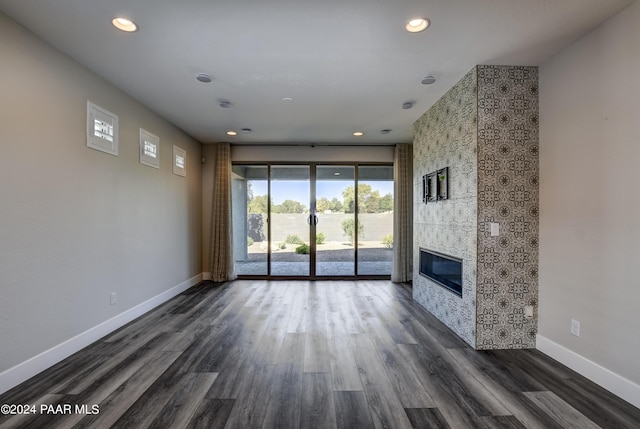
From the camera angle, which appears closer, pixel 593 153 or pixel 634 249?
pixel 634 249

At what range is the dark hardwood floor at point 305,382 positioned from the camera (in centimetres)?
177

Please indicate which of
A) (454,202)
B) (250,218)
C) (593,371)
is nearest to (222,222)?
(250,218)

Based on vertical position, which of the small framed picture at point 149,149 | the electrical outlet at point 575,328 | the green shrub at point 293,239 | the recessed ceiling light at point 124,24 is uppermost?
the recessed ceiling light at point 124,24

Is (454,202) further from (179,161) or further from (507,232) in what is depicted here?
(179,161)

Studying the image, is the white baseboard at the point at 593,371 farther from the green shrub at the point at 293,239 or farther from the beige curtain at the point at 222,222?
the beige curtain at the point at 222,222

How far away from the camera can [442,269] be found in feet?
11.4

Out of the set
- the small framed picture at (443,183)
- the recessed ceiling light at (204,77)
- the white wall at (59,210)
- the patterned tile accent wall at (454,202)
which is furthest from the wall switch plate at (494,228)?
the white wall at (59,210)

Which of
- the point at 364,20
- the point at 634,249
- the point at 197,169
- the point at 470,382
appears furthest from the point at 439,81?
the point at 197,169

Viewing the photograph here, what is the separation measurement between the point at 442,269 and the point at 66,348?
387cm

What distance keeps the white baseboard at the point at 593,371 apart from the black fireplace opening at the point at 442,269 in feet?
2.68

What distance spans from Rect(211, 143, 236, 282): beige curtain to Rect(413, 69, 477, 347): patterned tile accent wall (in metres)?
3.48

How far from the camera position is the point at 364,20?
207 centimetres

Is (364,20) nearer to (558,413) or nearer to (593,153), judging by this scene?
(593,153)

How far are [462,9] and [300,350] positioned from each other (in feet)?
9.87
